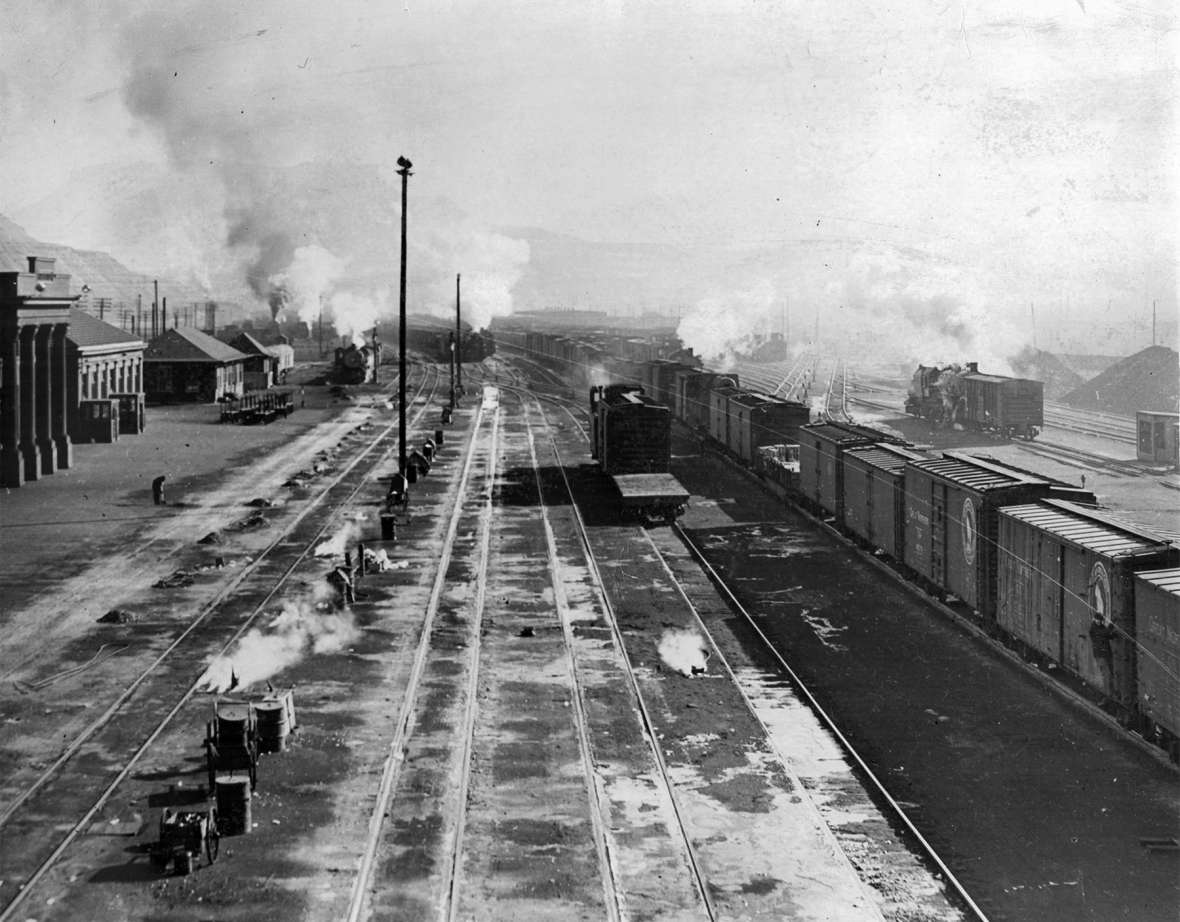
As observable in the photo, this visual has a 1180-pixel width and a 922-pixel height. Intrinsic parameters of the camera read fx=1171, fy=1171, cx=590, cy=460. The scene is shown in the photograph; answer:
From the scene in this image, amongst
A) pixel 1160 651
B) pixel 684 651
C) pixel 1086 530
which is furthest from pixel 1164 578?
pixel 684 651

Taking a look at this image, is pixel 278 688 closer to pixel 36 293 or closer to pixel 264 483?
pixel 264 483

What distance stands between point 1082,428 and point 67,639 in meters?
55.8

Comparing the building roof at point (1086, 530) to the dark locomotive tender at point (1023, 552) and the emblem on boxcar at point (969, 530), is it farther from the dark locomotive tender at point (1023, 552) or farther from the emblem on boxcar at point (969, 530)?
the emblem on boxcar at point (969, 530)

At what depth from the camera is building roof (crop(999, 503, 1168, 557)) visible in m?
16.9

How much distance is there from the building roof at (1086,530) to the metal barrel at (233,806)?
39.7 ft

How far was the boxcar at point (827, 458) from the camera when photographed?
107 ft

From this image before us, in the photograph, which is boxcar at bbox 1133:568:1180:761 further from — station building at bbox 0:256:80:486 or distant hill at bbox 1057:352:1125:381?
distant hill at bbox 1057:352:1125:381

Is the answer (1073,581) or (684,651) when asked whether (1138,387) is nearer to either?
(684,651)

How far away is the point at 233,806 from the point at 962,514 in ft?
47.6

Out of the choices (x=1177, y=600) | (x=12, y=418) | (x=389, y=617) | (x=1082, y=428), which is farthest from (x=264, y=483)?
(x=1082, y=428)

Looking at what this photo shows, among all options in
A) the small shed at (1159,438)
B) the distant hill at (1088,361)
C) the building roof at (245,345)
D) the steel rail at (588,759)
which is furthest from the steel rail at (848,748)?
the distant hill at (1088,361)

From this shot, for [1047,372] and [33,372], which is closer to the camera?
[33,372]

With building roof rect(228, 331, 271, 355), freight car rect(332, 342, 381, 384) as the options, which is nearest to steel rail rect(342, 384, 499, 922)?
freight car rect(332, 342, 381, 384)

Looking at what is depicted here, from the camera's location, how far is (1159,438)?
49.9 meters
